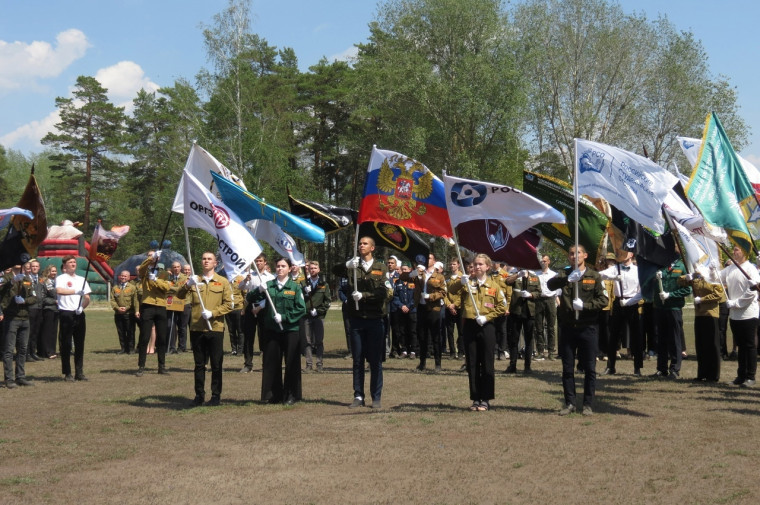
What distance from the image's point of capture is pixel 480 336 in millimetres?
10898

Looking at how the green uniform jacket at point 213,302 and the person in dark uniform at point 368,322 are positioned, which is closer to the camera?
the person in dark uniform at point 368,322

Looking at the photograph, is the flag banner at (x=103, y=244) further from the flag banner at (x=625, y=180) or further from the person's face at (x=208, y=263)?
the flag banner at (x=625, y=180)

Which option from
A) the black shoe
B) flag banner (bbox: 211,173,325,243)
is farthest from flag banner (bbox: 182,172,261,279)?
the black shoe

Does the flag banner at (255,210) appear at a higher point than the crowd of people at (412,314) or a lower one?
higher

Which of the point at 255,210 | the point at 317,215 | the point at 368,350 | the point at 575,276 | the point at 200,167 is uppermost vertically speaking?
the point at 200,167

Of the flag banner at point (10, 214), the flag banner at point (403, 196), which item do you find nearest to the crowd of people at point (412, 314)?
the flag banner at point (403, 196)

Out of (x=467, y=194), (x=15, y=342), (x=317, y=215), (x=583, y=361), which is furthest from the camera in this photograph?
(x=317, y=215)

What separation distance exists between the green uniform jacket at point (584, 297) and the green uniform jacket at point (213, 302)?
453 cm

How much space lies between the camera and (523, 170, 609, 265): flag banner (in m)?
12.3

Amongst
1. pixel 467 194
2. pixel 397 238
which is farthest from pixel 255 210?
pixel 397 238

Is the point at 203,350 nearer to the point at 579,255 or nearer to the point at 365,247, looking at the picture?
the point at 365,247

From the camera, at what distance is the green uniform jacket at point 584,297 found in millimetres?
10562

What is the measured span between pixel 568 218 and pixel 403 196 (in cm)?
267

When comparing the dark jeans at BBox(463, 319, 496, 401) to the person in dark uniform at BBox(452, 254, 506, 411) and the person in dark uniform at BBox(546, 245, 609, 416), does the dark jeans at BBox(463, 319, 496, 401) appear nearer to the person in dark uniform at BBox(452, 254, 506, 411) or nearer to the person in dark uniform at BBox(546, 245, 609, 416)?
the person in dark uniform at BBox(452, 254, 506, 411)
